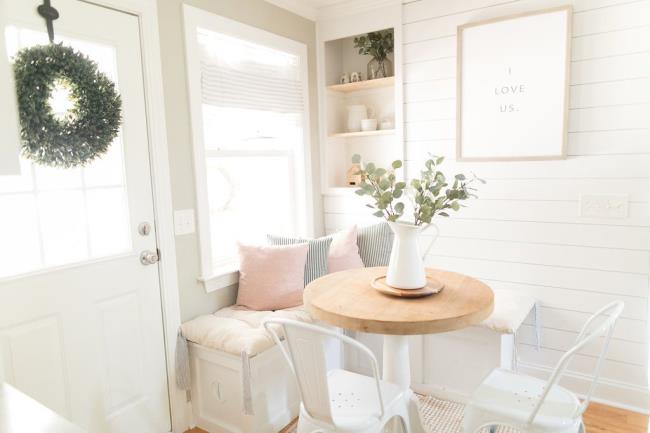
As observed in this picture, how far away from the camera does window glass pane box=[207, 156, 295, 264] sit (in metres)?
2.74

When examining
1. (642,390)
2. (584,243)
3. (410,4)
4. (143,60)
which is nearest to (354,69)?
(410,4)

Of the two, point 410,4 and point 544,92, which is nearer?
point 544,92

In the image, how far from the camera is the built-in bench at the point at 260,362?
84.4 inches

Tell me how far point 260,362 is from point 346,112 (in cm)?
211

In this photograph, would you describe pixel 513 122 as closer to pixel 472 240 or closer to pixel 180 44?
pixel 472 240

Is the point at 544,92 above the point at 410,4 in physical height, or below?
below

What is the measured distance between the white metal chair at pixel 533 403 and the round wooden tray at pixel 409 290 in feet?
1.33

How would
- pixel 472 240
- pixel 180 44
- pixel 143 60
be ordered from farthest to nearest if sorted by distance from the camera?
pixel 472 240
pixel 180 44
pixel 143 60

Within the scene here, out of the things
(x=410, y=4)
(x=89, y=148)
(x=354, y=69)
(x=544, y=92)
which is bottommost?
(x=89, y=148)

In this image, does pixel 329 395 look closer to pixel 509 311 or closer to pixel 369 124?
pixel 509 311

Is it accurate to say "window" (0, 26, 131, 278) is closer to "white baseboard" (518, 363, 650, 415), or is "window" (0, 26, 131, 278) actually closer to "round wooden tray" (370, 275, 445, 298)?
"round wooden tray" (370, 275, 445, 298)

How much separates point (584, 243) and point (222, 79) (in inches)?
88.3

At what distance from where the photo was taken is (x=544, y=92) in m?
2.53

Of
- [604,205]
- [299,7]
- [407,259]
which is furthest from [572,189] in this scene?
[299,7]
